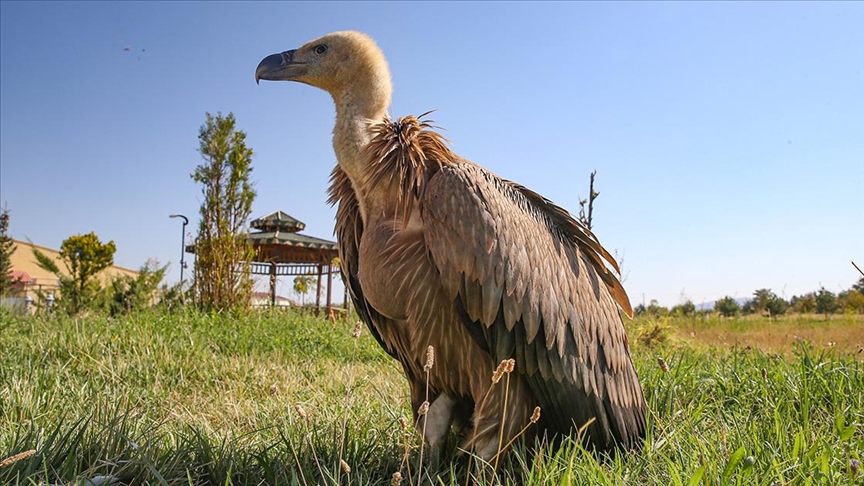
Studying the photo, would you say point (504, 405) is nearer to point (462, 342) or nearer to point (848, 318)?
point (462, 342)

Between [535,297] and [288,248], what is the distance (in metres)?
12.3

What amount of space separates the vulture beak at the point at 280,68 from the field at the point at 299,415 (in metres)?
1.63

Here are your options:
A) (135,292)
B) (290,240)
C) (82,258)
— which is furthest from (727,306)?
(82,258)

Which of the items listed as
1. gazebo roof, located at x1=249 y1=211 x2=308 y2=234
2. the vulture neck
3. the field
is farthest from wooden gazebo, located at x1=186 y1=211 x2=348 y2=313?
the vulture neck

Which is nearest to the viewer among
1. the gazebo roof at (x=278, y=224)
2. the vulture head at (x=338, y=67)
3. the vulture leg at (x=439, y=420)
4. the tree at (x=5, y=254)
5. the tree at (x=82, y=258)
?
the vulture leg at (x=439, y=420)

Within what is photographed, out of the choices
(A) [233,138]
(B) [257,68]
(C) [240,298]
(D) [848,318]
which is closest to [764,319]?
(D) [848,318]

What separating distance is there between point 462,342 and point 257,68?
180cm

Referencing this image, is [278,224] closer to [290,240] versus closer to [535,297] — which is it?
[290,240]

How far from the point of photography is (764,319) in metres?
11.0

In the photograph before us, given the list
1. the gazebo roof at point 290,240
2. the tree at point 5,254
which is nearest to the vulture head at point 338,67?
the gazebo roof at point 290,240

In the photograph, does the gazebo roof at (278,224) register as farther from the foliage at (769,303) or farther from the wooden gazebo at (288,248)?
the foliage at (769,303)

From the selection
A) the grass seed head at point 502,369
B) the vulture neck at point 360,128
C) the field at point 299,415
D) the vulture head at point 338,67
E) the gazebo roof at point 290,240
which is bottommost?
the field at point 299,415

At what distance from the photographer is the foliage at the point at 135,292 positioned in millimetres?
8406

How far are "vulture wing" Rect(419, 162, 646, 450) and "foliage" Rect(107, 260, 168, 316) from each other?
7076 mm
